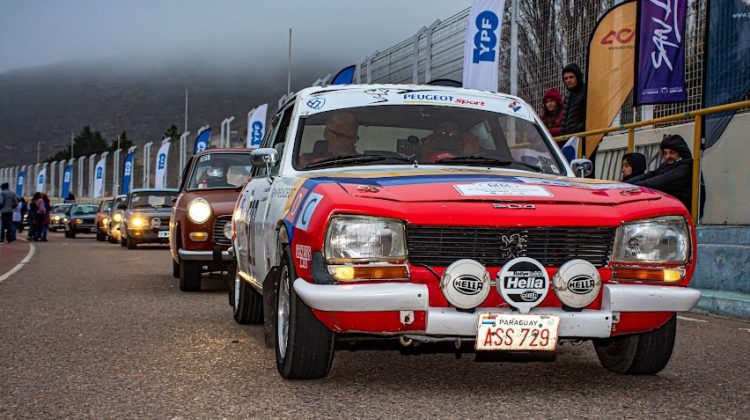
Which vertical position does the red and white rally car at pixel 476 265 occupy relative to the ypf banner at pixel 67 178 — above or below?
below

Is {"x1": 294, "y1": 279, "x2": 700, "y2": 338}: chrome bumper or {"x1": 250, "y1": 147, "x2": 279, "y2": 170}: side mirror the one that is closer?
{"x1": 294, "y1": 279, "x2": 700, "y2": 338}: chrome bumper

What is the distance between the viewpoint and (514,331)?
4.39 metres

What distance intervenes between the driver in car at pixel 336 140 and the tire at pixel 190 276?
16.1 ft

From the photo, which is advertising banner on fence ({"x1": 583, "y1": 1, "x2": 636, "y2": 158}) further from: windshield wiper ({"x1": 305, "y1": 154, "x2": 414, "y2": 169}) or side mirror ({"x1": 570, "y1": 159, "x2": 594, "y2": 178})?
windshield wiper ({"x1": 305, "y1": 154, "x2": 414, "y2": 169})

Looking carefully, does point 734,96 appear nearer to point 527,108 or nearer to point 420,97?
point 527,108

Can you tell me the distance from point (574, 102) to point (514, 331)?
9.03m

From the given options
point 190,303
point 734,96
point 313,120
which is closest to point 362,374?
point 313,120

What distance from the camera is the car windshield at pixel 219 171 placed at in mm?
11062

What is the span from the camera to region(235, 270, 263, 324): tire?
7355 millimetres

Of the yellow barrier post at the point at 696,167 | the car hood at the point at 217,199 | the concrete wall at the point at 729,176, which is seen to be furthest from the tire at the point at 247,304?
the concrete wall at the point at 729,176

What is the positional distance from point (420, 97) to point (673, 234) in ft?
6.66

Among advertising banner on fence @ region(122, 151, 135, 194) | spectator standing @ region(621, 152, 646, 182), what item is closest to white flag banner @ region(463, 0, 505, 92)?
spectator standing @ region(621, 152, 646, 182)

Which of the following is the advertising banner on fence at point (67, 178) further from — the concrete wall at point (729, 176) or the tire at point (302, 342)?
the tire at point (302, 342)

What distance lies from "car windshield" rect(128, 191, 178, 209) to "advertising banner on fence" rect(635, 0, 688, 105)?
1233 centimetres
